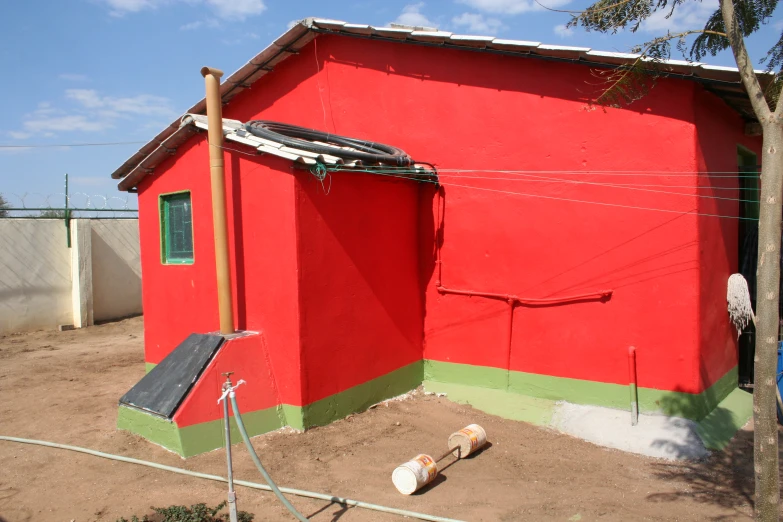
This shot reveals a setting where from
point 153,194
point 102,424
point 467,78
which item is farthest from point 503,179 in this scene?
point 102,424

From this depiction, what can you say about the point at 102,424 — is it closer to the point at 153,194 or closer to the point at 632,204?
the point at 153,194

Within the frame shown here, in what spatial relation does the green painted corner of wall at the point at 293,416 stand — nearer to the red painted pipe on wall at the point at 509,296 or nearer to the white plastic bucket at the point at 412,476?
the white plastic bucket at the point at 412,476

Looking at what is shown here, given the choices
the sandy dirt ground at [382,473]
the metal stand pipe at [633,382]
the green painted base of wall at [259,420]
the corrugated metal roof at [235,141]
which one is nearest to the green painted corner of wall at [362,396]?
the green painted base of wall at [259,420]

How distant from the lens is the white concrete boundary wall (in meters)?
13.3

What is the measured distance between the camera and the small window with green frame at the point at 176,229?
25.4ft

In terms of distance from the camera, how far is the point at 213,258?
7.22 m

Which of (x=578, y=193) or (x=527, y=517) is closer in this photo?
(x=527, y=517)

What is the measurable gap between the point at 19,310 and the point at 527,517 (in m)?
13.1

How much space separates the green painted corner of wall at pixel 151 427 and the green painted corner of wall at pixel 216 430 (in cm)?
9

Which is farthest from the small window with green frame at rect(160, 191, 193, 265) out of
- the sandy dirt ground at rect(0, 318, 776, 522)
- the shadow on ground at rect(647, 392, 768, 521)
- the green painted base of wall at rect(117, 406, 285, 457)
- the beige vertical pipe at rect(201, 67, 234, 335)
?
the shadow on ground at rect(647, 392, 768, 521)

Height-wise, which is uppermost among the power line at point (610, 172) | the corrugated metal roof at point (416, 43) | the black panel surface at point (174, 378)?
the corrugated metal roof at point (416, 43)

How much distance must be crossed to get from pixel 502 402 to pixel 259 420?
301 cm

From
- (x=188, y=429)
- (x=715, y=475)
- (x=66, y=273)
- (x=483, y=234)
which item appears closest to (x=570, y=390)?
(x=715, y=475)

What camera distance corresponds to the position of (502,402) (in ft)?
23.9
